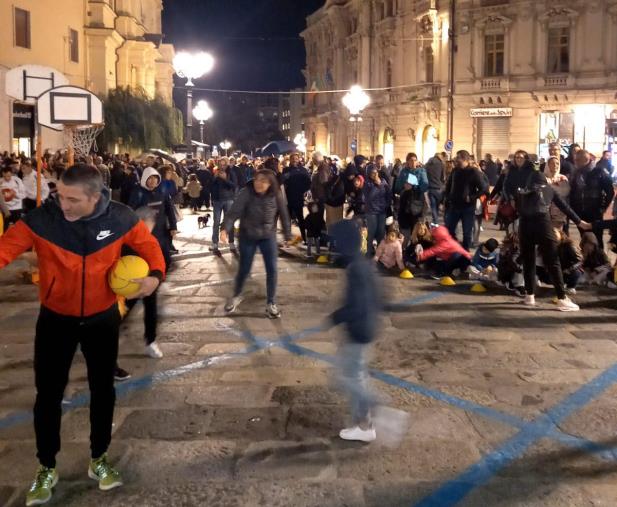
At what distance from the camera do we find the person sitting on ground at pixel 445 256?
11.2 m

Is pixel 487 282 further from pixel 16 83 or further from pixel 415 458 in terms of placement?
pixel 16 83

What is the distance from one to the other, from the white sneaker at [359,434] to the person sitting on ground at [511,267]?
545 cm

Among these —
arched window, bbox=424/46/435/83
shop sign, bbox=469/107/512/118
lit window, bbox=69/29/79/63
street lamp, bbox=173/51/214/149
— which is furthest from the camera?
arched window, bbox=424/46/435/83

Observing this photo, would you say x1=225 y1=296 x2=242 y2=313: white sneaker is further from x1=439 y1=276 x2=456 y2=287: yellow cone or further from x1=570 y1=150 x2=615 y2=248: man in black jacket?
x1=570 y1=150 x2=615 y2=248: man in black jacket

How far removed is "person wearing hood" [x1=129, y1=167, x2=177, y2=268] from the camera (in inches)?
323

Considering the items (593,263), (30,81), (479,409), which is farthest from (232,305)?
(30,81)

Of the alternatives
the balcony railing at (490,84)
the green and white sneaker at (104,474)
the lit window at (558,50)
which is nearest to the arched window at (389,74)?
A: the balcony railing at (490,84)

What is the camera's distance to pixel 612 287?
1035 centimetres

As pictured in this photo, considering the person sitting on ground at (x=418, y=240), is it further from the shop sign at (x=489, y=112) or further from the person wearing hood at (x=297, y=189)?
the shop sign at (x=489, y=112)

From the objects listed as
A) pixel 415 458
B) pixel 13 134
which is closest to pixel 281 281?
pixel 415 458

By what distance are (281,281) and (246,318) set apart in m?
2.47

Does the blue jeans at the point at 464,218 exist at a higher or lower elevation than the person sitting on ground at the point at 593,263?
higher

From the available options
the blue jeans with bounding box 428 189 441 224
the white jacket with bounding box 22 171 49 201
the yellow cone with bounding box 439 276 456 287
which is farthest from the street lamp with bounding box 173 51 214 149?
the yellow cone with bounding box 439 276 456 287

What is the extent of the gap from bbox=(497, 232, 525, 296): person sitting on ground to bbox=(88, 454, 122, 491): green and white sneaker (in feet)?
22.3
